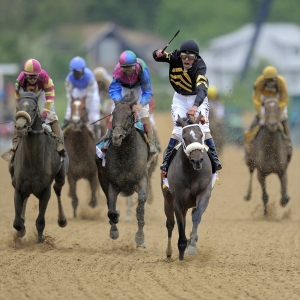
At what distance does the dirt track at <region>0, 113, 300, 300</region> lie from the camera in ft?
25.7

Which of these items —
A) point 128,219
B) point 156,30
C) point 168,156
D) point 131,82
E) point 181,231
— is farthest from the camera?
point 156,30

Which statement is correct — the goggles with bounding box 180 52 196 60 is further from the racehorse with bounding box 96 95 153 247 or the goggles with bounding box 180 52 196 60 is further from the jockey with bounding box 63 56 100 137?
the jockey with bounding box 63 56 100 137

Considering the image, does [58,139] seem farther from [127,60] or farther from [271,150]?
[271,150]

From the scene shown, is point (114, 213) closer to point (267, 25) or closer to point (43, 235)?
point (43, 235)

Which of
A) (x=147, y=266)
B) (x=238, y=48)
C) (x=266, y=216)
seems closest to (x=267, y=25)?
(x=238, y=48)

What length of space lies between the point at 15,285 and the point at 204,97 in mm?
3348

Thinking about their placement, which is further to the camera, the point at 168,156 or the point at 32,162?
the point at 32,162

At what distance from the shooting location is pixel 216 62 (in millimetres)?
74250

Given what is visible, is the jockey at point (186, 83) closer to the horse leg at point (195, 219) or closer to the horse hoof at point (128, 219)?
the horse leg at point (195, 219)

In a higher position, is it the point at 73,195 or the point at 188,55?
the point at 188,55

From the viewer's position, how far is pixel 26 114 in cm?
1012

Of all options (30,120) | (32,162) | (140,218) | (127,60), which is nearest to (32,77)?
(30,120)

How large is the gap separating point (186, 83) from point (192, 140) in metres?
1.47

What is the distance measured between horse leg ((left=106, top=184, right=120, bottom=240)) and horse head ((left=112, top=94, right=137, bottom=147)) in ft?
2.92
